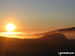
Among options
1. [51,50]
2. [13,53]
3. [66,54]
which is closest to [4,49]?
[13,53]

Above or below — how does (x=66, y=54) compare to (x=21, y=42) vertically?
below

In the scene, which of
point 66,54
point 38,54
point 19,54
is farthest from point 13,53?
point 66,54

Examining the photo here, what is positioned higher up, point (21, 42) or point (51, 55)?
point (21, 42)

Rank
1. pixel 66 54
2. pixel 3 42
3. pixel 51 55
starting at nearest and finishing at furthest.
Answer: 1. pixel 66 54
2. pixel 51 55
3. pixel 3 42

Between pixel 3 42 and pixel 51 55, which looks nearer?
pixel 51 55

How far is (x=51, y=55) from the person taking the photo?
9.04 m

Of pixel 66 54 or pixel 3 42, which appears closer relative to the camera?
pixel 66 54

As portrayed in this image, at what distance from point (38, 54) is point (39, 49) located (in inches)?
10.6

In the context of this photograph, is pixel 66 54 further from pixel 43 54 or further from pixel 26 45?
pixel 26 45

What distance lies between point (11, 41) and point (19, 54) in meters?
0.65

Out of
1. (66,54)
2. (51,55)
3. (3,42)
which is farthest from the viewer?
(3,42)

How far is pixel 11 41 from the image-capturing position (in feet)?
31.0

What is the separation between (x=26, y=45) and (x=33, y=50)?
0.44 m

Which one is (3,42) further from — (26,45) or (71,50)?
(71,50)
